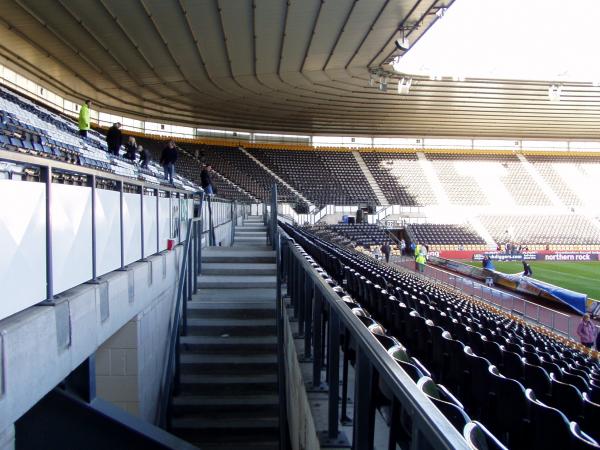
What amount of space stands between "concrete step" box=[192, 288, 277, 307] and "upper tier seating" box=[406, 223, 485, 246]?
27837mm

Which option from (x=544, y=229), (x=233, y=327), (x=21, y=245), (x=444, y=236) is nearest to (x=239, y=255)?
(x=233, y=327)

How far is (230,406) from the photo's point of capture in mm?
6129

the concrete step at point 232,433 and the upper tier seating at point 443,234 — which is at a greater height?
the upper tier seating at point 443,234

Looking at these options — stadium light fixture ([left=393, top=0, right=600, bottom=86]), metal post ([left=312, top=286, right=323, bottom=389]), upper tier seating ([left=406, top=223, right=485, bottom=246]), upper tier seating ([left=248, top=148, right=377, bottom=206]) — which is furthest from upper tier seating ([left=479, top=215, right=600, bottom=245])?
metal post ([left=312, top=286, right=323, bottom=389])

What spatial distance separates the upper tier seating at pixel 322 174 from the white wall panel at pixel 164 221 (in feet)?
95.5

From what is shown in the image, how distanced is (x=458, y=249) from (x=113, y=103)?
23965 mm

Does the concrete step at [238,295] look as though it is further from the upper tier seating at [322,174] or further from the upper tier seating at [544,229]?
the upper tier seating at [544,229]

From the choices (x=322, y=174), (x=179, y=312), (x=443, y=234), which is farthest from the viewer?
(x=322, y=174)

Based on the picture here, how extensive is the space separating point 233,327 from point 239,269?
169cm

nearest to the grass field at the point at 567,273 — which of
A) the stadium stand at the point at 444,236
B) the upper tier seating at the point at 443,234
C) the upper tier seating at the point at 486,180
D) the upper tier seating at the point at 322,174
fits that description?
the stadium stand at the point at 444,236

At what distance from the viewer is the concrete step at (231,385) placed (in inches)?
251

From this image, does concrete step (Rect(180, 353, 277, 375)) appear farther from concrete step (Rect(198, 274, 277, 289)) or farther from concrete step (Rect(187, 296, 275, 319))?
concrete step (Rect(198, 274, 277, 289))

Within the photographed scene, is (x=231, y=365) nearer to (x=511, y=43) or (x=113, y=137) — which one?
(x=113, y=137)

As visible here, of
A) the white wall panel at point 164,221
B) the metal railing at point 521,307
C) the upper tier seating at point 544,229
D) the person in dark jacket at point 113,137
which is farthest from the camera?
the upper tier seating at point 544,229
